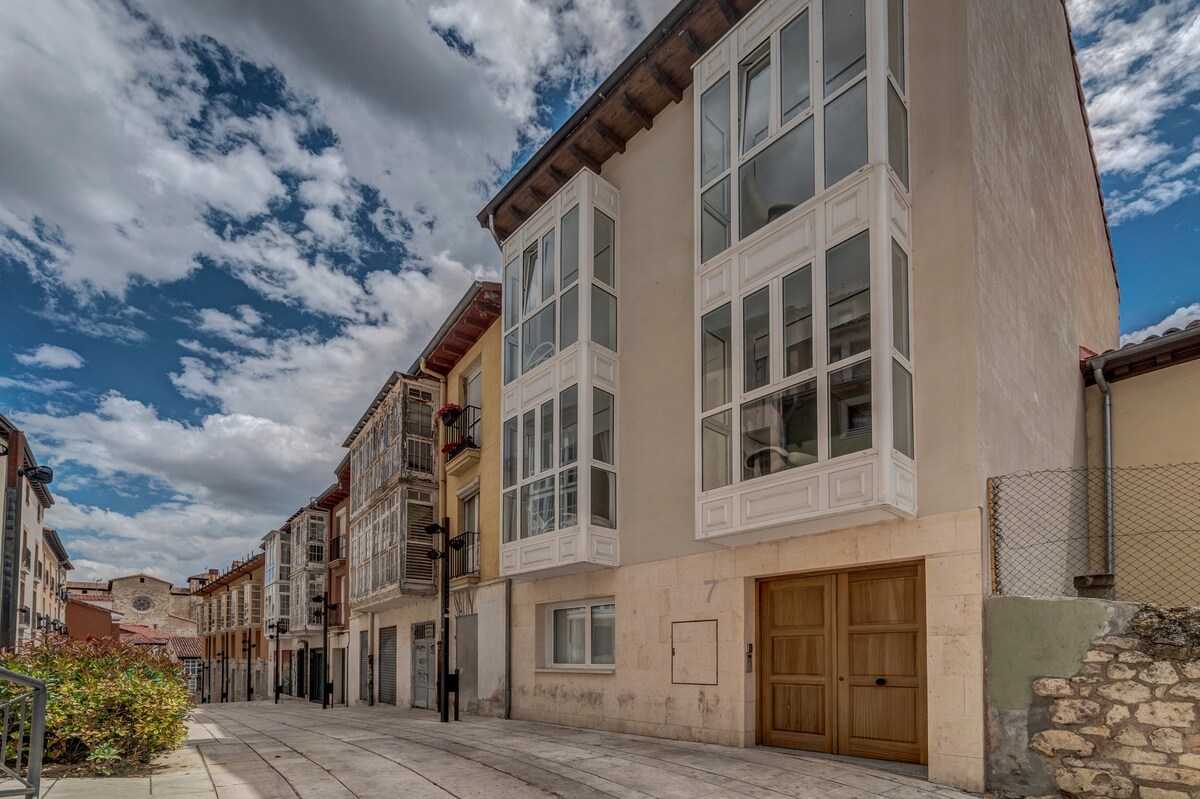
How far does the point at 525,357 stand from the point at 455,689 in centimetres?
614

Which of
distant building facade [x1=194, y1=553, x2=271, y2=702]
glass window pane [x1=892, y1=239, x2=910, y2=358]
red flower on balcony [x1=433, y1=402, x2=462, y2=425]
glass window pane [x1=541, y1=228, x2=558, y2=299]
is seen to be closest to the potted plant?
red flower on balcony [x1=433, y1=402, x2=462, y2=425]

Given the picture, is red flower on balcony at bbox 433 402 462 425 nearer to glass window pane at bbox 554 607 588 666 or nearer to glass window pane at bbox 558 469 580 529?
glass window pane at bbox 554 607 588 666

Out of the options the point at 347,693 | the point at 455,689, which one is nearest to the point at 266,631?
the point at 347,693

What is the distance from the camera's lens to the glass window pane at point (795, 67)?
31.6ft

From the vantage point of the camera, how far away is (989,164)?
9.06 m

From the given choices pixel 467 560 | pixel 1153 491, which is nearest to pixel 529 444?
pixel 467 560

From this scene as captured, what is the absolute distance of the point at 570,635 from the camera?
13.7 meters

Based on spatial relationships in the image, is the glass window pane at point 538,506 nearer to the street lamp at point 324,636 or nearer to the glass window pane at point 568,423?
the glass window pane at point 568,423

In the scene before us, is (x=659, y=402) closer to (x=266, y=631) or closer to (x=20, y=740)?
(x=20, y=740)

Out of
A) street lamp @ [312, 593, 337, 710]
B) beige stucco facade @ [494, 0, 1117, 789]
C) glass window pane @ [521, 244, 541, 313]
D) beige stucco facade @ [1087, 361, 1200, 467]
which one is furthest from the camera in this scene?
street lamp @ [312, 593, 337, 710]

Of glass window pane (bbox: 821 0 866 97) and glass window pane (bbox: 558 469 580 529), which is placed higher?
glass window pane (bbox: 821 0 866 97)

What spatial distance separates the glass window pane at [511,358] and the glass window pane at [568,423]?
6.74ft

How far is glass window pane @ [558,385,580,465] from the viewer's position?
12.9 meters

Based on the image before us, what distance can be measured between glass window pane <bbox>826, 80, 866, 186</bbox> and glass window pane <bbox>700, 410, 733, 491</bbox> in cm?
311
